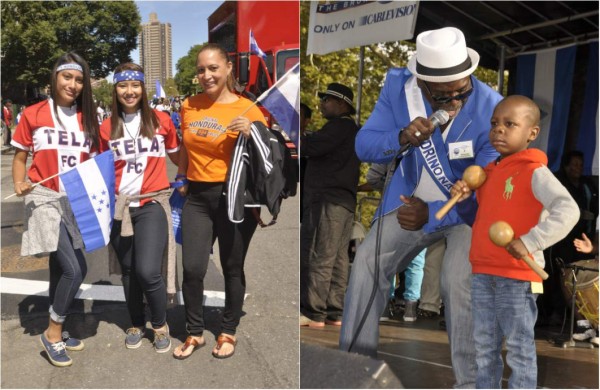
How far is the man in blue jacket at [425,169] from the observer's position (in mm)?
2639

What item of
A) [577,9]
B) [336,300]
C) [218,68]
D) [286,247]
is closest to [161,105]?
[218,68]

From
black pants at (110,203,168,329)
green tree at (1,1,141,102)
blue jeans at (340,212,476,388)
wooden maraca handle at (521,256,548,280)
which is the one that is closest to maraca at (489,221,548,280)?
wooden maraca handle at (521,256,548,280)

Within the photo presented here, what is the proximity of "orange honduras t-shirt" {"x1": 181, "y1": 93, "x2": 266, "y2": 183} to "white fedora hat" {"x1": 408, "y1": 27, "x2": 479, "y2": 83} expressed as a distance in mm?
943

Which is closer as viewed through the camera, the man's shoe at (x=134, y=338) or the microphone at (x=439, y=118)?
the microphone at (x=439, y=118)

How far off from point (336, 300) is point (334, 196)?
876 mm

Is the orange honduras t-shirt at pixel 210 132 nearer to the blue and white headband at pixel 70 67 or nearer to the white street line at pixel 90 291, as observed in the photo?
the blue and white headband at pixel 70 67

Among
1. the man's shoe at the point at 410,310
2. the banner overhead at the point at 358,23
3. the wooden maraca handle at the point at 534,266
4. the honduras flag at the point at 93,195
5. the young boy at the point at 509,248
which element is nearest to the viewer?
the wooden maraca handle at the point at 534,266

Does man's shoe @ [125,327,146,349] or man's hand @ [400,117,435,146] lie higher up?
man's hand @ [400,117,435,146]

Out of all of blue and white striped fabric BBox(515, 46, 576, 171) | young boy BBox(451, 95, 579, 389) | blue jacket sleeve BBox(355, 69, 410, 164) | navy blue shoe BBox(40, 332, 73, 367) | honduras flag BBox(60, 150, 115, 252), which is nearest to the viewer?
young boy BBox(451, 95, 579, 389)

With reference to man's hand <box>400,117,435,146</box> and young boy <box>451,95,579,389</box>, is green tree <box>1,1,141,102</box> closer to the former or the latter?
man's hand <box>400,117,435,146</box>

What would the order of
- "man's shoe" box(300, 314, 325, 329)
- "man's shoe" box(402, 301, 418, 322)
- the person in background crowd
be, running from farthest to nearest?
"man's shoe" box(402, 301, 418, 322), "man's shoe" box(300, 314, 325, 329), the person in background crowd

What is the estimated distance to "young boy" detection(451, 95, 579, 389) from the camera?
2527 mm

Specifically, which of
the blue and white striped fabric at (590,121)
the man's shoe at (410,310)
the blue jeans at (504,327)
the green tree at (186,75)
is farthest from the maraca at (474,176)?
the blue and white striped fabric at (590,121)

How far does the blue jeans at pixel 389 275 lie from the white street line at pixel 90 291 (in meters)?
1.15
